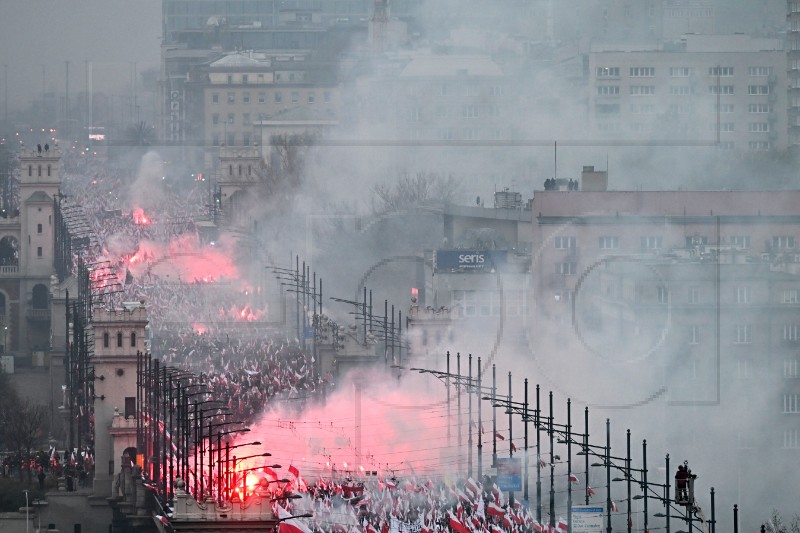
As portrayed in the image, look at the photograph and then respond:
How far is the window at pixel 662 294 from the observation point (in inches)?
1790

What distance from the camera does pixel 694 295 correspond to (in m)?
45.6

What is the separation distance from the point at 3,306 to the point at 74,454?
900 inches

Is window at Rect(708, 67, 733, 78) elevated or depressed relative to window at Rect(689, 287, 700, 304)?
elevated

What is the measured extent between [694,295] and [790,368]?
6.89 ft

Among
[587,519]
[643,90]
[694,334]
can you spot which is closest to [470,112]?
[643,90]

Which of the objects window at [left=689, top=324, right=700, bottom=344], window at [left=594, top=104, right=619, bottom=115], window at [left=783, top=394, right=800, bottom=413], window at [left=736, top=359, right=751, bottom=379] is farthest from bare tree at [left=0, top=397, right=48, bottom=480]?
window at [left=594, top=104, right=619, bottom=115]

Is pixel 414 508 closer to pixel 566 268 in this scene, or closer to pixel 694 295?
pixel 694 295

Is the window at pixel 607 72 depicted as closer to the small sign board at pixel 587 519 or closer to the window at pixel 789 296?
the window at pixel 789 296

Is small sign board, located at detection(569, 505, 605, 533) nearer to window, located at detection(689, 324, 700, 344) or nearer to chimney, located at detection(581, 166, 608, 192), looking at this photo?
window, located at detection(689, 324, 700, 344)

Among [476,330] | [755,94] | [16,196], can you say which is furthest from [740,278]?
[16,196]

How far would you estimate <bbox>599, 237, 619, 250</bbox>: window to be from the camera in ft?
166

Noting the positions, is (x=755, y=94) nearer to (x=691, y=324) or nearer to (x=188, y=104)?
(x=691, y=324)

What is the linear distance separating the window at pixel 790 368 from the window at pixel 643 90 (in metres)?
30.9

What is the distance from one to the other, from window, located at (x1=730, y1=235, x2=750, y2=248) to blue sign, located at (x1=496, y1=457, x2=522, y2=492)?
15.7 meters
